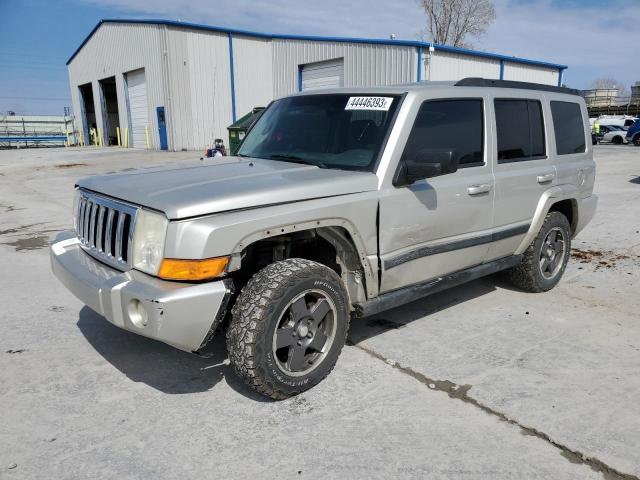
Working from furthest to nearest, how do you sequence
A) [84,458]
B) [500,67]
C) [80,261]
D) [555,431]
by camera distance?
1. [500,67]
2. [80,261]
3. [555,431]
4. [84,458]

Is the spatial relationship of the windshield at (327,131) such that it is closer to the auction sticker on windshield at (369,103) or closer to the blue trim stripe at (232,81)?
the auction sticker on windshield at (369,103)

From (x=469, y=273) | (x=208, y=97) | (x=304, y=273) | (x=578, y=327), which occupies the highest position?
(x=208, y=97)

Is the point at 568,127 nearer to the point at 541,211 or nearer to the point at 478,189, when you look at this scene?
the point at 541,211

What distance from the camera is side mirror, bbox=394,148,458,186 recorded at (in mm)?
3156

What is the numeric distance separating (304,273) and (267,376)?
0.60 meters

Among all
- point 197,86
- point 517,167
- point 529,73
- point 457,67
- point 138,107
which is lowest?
point 517,167

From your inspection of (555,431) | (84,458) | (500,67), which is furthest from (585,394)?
(500,67)

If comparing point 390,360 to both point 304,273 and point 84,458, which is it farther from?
point 84,458

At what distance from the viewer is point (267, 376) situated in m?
2.85

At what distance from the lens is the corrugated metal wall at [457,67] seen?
66.7ft

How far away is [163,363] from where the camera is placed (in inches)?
137

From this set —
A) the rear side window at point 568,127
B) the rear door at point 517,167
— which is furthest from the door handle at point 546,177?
the rear side window at point 568,127

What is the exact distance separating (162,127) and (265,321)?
24.9 metres

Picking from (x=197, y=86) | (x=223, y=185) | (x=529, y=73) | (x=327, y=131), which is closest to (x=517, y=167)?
(x=327, y=131)
